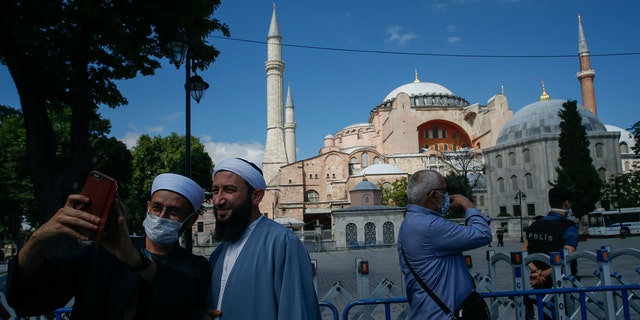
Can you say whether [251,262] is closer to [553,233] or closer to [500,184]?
[553,233]

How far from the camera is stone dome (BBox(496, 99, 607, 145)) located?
33281 mm

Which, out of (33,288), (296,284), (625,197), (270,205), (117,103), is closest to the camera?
(33,288)

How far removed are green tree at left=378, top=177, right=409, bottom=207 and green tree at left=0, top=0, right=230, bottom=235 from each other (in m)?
38.0

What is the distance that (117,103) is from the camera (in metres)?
10.7

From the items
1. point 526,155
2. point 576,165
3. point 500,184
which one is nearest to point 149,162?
point 500,184

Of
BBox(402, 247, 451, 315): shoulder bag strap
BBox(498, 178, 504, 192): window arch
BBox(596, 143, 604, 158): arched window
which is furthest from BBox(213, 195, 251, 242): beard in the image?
BBox(596, 143, 604, 158): arched window

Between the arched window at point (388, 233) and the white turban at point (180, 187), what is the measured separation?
26.2m

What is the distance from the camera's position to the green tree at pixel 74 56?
822 centimetres

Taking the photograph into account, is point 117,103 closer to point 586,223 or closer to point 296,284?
point 296,284

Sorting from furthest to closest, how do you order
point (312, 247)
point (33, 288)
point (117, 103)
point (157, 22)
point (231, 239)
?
point (312, 247), point (117, 103), point (157, 22), point (231, 239), point (33, 288)

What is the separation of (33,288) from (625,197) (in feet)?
141

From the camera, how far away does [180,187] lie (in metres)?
2.51

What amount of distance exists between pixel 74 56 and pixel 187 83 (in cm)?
244

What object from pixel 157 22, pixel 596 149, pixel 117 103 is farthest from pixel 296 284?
pixel 596 149
